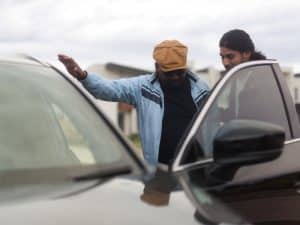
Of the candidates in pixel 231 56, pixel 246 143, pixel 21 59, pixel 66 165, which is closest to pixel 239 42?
pixel 231 56

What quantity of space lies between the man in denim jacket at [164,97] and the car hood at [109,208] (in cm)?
185

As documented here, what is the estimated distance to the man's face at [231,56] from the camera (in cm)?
525

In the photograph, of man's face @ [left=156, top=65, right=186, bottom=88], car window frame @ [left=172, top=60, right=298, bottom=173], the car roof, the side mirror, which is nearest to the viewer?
the side mirror

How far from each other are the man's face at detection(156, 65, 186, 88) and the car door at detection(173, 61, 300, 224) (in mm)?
946

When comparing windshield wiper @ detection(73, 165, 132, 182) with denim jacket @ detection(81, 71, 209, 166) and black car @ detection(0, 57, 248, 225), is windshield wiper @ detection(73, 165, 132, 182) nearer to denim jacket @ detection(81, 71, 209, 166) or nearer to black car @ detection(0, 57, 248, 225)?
black car @ detection(0, 57, 248, 225)

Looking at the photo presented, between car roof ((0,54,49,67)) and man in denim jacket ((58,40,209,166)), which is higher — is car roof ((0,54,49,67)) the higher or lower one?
the higher one

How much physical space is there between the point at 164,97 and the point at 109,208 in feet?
7.97

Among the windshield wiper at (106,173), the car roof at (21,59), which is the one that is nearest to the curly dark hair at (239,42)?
the car roof at (21,59)

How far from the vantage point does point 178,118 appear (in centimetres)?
526

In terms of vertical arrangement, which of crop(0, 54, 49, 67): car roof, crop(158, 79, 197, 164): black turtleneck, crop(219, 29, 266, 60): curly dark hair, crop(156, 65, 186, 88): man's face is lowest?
crop(158, 79, 197, 164): black turtleneck

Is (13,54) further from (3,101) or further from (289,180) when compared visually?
(289,180)

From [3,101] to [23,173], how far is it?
1.70 ft

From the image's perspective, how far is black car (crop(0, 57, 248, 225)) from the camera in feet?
9.54

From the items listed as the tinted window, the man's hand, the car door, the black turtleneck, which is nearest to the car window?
the car door
